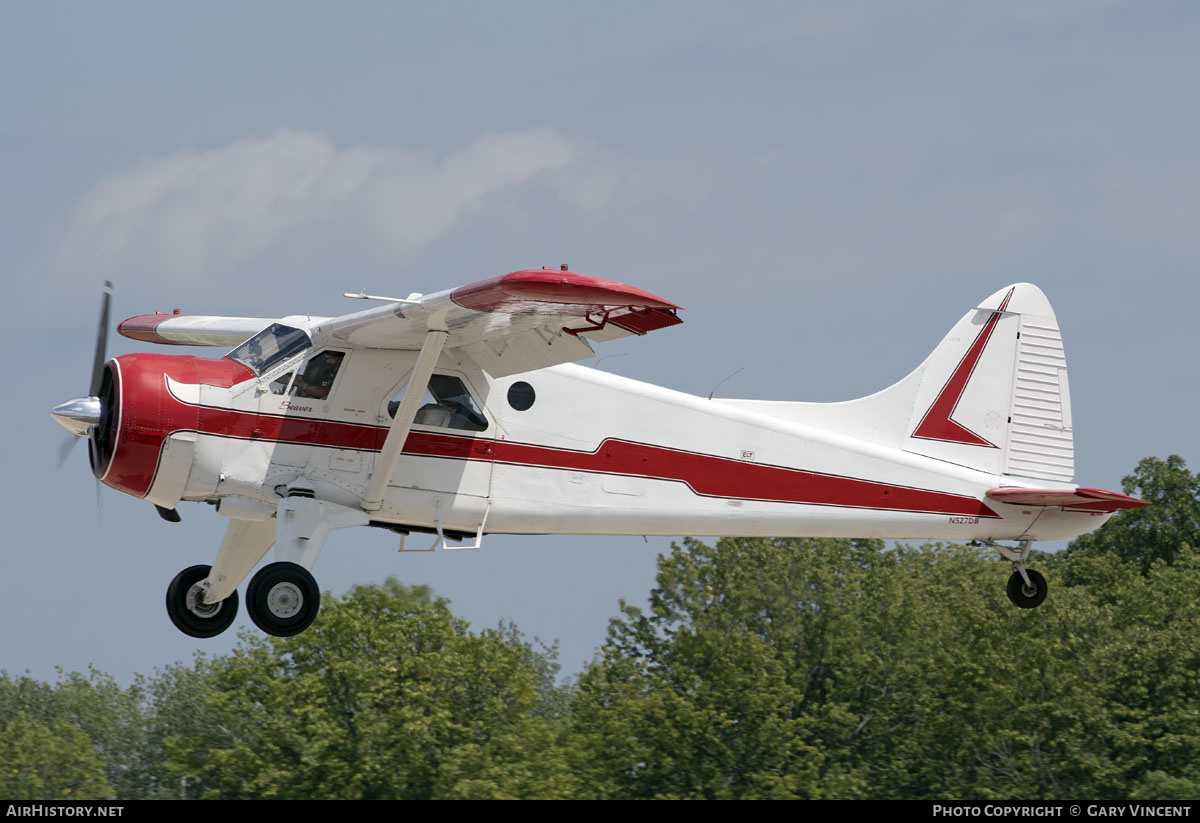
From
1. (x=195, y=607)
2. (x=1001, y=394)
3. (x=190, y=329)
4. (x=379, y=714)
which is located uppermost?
(x=1001, y=394)

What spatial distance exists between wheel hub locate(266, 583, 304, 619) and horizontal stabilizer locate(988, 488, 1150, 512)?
673 centimetres

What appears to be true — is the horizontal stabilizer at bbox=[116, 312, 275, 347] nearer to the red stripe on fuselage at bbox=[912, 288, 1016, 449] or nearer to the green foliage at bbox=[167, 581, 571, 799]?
the red stripe on fuselage at bbox=[912, 288, 1016, 449]

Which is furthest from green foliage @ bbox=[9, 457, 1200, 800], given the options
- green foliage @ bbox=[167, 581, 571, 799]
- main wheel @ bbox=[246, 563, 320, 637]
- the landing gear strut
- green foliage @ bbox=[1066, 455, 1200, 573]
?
main wheel @ bbox=[246, 563, 320, 637]

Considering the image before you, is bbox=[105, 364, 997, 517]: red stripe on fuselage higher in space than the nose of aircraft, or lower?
higher

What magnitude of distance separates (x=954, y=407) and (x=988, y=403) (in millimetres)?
394

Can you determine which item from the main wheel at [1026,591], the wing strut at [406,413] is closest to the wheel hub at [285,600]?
the wing strut at [406,413]

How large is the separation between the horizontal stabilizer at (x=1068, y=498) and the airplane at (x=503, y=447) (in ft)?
0.06

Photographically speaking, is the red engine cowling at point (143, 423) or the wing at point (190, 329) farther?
the wing at point (190, 329)

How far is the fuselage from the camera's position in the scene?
13.3 m

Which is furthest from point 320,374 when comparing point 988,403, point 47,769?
point 47,769

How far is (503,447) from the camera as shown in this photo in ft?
46.1

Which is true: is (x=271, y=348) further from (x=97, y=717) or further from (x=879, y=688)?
(x=97, y=717)

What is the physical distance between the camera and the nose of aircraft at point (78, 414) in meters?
13.1

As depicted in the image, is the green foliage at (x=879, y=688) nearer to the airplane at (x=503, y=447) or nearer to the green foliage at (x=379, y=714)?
the green foliage at (x=379, y=714)
